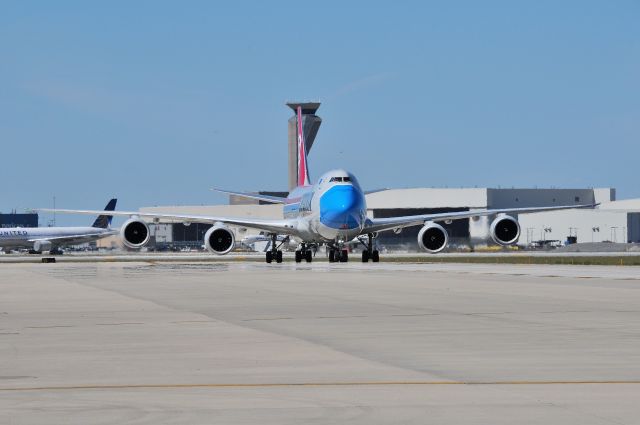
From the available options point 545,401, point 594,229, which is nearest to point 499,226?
point 545,401

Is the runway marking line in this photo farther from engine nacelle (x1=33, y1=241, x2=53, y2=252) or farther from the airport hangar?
the airport hangar

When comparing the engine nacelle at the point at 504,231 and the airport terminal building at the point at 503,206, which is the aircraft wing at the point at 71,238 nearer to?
the airport terminal building at the point at 503,206

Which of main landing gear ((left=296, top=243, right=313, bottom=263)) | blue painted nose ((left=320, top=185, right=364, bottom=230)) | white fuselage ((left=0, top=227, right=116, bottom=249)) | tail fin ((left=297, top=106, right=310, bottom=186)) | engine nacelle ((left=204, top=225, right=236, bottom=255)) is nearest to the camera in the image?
blue painted nose ((left=320, top=185, right=364, bottom=230))

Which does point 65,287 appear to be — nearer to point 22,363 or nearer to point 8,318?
point 8,318

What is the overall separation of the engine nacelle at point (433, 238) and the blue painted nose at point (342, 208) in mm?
5756

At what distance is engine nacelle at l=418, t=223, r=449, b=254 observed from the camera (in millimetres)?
61281

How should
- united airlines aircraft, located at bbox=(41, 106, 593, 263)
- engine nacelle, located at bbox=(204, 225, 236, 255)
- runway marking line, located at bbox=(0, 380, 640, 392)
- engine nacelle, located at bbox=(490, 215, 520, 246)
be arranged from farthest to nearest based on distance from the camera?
engine nacelle, located at bbox=(204, 225, 236, 255), engine nacelle, located at bbox=(490, 215, 520, 246), united airlines aircraft, located at bbox=(41, 106, 593, 263), runway marking line, located at bbox=(0, 380, 640, 392)

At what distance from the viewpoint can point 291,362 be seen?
12578 millimetres

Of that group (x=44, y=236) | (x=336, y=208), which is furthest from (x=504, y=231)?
(x=44, y=236)

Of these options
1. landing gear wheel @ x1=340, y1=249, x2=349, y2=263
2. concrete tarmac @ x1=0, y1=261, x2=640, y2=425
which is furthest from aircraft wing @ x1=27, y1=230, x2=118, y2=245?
concrete tarmac @ x1=0, y1=261, x2=640, y2=425

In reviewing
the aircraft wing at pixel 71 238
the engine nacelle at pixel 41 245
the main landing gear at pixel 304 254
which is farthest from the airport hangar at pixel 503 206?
the main landing gear at pixel 304 254

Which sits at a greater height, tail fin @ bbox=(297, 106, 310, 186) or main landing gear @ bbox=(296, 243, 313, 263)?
tail fin @ bbox=(297, 106, 310, 186)

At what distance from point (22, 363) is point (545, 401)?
6387 millimetres

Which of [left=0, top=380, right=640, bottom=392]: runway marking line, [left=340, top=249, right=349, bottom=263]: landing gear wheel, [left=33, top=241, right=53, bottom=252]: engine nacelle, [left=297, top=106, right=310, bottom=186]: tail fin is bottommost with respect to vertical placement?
[left=0, top=380, right=640, bottom=392]: runway marking line
